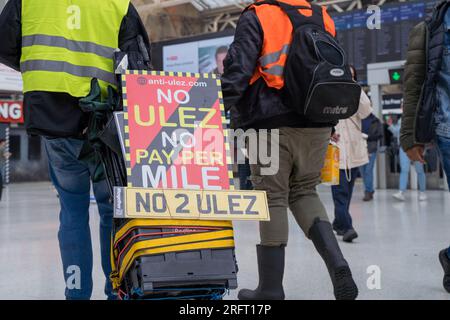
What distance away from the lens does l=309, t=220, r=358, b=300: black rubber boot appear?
2148 mm

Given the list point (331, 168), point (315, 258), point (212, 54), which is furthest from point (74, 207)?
point (212, 54)

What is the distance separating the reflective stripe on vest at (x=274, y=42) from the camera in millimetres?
2262

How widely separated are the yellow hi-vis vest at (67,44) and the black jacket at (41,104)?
0.11ft

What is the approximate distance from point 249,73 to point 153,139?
631 mm

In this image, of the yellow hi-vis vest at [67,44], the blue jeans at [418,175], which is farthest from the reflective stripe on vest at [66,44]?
the blue jeans at [418,175]

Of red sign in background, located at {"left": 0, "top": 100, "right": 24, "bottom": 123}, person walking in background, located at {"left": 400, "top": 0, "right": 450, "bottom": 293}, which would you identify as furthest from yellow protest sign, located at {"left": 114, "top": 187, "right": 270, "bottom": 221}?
red sign in background, located at {"left": 0, "top": 100, "right": 24, "bottom": 123}

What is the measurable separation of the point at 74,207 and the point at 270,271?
0.83 m

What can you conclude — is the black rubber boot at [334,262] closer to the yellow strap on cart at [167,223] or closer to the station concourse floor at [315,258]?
the station concourse floor at [315,258]

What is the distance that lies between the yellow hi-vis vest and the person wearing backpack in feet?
1.60

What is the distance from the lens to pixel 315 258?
137 inches

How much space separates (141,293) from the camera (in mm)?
1604

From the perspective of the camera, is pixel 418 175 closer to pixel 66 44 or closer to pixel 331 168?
pixel 331 168

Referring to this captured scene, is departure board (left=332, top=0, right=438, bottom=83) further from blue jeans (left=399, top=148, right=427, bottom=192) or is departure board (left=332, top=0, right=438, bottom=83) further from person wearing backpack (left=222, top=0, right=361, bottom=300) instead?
person wearing backpack (left=222, top=0, right=361, bottom=300)

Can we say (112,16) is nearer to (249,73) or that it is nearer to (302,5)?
(249,73)
